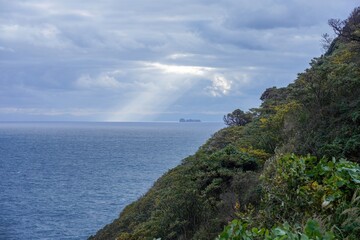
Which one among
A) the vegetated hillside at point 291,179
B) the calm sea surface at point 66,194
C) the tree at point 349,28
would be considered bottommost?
the calm sea surface at point 66,194

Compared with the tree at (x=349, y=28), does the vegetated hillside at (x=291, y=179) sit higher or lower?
lower

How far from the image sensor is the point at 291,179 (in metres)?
7.54

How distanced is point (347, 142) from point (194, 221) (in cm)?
662

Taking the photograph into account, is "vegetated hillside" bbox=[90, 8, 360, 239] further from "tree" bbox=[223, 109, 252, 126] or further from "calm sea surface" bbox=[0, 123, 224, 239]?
"calm sea surface" bbox=[0, 123, 224, 239]

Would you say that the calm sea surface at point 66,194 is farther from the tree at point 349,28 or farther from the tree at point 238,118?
the tree at point 349,28

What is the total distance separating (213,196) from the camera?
17.2m

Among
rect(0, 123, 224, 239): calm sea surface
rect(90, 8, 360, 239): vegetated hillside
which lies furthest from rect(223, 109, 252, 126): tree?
rect(0, 123, 224, 239): calm sea surface

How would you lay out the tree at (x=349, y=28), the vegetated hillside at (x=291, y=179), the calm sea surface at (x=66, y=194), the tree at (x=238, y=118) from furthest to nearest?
1. the calm sea surface at (x=66, y=194)
2. the tree at (x=238, y=118)
3. the tree at (x=349, y=28)
4. the vegetated hillside at (x=291, y=179)

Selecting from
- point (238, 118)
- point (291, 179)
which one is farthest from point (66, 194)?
point (291, 179)

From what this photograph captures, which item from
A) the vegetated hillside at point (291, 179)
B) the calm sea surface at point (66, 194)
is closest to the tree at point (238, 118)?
the vegetated hillside at point (291, 179)

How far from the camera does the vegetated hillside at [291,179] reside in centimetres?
630

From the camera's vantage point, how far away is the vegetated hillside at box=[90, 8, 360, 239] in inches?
248

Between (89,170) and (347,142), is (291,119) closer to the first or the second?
(347,142)

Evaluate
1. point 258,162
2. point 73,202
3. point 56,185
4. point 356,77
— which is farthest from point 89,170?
point 356,77
